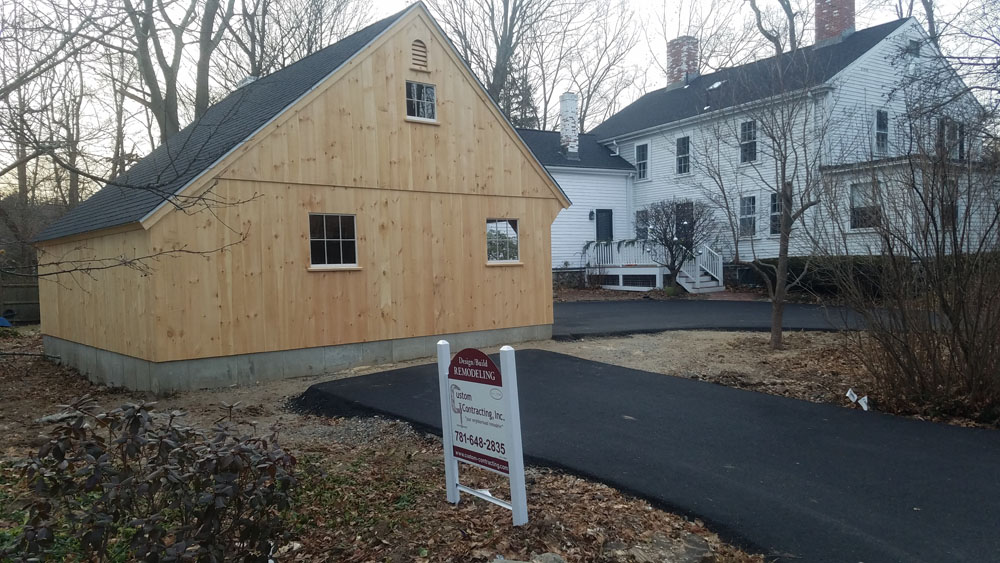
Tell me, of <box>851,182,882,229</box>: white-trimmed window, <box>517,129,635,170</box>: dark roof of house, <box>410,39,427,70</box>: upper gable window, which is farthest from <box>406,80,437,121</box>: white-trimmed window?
<box>517,129,635,170</box>: dark roof of house

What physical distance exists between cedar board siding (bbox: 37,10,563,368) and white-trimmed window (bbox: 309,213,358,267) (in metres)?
0.14

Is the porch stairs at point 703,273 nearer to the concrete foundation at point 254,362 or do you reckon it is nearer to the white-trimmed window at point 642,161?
the white-trimmed window at point 642,161

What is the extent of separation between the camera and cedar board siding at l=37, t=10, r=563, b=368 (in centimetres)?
1063

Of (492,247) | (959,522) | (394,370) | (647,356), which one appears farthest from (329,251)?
(959,522)

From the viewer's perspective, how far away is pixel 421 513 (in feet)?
16.4

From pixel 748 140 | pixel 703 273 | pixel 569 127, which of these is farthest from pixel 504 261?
pixel 569 127

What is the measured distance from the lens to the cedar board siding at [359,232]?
10633 millimetres

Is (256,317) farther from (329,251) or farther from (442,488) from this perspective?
(442,488)

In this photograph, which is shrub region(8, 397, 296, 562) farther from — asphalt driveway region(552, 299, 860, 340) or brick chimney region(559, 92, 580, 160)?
brick chimney region(559, 92, 580, 160)

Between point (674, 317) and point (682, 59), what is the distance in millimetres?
18437

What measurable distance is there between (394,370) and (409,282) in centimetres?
192

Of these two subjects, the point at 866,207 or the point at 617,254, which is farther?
the point at 617,254

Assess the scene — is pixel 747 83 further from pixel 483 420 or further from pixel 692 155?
pixel 483 420

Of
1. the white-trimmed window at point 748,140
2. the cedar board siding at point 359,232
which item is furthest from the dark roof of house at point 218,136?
the white-trimmed window at point 748,140
